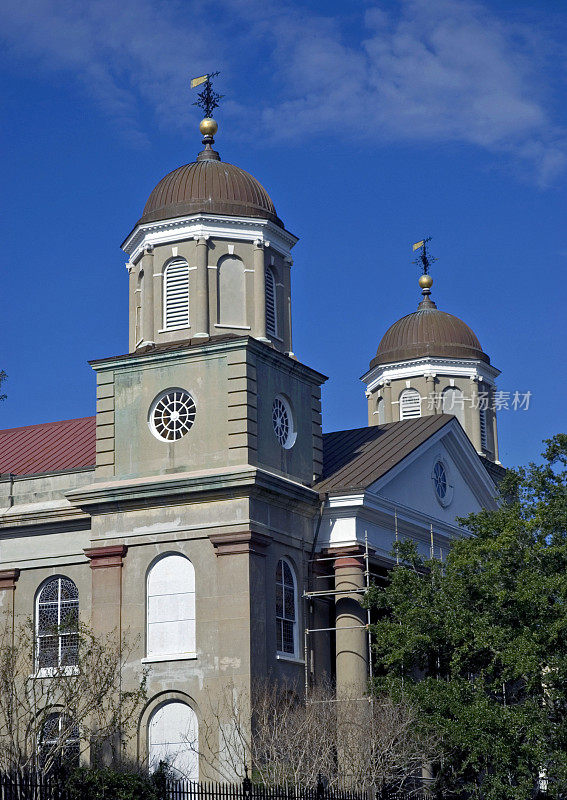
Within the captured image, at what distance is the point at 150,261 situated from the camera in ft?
129

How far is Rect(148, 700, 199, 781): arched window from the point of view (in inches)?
1342

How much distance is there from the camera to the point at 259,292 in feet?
127

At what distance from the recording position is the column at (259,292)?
3844 centimetres

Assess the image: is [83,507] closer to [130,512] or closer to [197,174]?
[130,512]

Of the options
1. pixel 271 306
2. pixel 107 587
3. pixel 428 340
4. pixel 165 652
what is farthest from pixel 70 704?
pixel 428 340

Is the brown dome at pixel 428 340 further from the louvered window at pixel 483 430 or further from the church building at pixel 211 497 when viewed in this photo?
the church building at pixel 211 497

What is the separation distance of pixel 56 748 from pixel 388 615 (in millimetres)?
13309

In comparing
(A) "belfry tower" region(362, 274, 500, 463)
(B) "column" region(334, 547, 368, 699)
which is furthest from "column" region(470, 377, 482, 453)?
Answer: (B) "column" region(334, 547, 368, 699)

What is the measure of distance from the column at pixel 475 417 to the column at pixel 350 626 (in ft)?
54.3

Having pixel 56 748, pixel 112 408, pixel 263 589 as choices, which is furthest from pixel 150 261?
pixel 56 748

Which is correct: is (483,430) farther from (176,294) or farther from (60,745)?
(60,745)

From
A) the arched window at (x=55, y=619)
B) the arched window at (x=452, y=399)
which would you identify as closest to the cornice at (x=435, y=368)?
the arched window at (x=452, y=399)

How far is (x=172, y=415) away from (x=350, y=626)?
7.10m

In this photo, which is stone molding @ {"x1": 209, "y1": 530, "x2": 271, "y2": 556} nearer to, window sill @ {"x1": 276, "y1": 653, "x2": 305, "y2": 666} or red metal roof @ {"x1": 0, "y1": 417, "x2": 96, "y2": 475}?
window sill @ {"x1": 276, "y1": 653, "x2": 305, "y2": 666}
